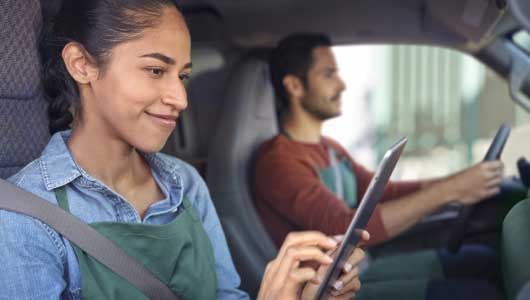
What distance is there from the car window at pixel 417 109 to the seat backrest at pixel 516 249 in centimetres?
476

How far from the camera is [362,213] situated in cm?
103

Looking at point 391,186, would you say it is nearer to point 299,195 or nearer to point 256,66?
point 299,195

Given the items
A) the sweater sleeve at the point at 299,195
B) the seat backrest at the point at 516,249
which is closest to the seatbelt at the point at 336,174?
the sweater sleeve at the point at 299,195

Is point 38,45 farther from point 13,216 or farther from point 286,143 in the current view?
point 286,143

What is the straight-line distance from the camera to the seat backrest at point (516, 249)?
1.04 meters

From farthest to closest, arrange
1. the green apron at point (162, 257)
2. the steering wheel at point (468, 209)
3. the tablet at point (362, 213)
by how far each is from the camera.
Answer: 1. the steering wheel at point (468, 209)
2. the green apron at point (162, 257)
3. the tablet at point (362, 213)

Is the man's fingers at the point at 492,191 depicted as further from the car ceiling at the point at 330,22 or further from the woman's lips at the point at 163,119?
the woman's lips at the point at 163,119

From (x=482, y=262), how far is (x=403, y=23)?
75 cm

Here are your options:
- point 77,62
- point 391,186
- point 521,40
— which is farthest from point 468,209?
point 77,62

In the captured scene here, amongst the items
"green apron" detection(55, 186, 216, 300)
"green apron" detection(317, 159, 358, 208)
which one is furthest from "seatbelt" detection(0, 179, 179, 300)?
"green apron" detection(317, 159, 358, 208)

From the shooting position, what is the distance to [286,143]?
234 cm

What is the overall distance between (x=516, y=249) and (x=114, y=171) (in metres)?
0.67

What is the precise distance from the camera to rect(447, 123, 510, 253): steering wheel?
1.98m

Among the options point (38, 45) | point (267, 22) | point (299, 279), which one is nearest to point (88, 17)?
point (38, 45)
